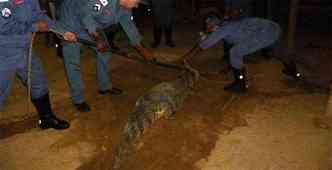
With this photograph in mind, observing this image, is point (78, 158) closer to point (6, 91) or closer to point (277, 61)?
point (6, 91)

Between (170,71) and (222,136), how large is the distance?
2.47 m

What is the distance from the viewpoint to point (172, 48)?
328 inches

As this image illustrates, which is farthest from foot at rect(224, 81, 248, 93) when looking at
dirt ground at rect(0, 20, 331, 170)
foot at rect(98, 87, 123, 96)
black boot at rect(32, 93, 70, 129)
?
black boot at rect(32, 93, 70, 129)

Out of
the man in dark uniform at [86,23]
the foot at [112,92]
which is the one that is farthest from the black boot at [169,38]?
the man in dark uniform at [86,23]

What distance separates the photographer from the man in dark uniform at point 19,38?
3818mm

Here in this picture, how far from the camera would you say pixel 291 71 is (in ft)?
20.7

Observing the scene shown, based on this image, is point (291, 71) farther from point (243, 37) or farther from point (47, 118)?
point (47, 118)

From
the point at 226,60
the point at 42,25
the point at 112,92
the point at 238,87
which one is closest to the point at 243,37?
the point at 238,87

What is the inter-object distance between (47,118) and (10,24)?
1.31 meters

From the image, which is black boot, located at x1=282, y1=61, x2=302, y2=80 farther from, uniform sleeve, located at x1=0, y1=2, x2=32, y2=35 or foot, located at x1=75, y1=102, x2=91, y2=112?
uniform sleeve, located at x1=0, y1=2, x2=32, y2=35

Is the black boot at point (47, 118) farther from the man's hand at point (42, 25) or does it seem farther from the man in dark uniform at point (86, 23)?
the man's hand at point (42, 25)

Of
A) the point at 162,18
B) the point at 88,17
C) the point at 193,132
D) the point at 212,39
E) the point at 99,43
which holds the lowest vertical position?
the point at 193,132

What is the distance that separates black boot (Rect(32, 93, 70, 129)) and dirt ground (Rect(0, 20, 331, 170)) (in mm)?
87

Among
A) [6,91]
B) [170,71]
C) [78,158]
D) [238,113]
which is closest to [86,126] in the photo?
[78,158]
